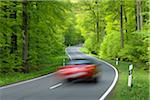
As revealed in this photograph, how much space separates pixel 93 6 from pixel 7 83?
50859 mm

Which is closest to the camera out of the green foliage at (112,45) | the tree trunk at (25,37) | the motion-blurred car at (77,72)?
the motion-blurred car at (77,72)

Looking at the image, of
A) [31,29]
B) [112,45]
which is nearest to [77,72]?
[31,29]

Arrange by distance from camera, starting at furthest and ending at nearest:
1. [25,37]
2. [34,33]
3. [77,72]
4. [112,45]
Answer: [112,45]
[34,33]
[25,37]
[77,72]

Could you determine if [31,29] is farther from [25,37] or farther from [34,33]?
[25,37]

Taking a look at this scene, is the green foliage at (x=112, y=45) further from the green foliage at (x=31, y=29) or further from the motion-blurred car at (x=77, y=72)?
the motion-blurred car at (x=77, y=72)

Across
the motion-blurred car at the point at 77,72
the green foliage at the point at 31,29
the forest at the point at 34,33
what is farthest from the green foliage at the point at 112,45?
the motion-blurred car at the point at 77,72

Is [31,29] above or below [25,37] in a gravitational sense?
above

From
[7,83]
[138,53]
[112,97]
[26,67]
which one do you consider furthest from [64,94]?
[138,53]

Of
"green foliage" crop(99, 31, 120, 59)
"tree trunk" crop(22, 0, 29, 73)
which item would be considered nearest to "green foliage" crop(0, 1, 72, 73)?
"tree trunk" crop(22, 0, 29, 73)

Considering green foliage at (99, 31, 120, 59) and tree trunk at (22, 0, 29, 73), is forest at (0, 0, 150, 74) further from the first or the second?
green foliage at (99, 31, 120, 59)

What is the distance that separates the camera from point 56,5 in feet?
102

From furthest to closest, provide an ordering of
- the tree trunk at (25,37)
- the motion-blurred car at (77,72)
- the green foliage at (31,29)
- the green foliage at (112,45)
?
the green foliage at (112,45) < the tree trunk at (25,37) < the green foliage at (31,29) < the motion-blurred car at (77,72)

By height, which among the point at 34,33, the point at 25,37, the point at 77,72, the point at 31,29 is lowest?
the point at 77,72

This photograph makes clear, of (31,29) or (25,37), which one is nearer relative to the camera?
(25,37)
